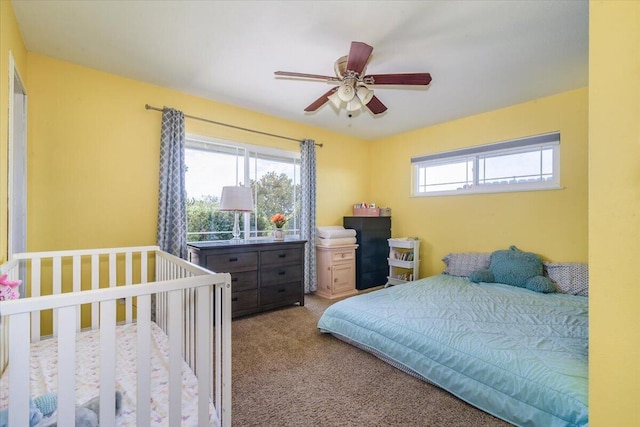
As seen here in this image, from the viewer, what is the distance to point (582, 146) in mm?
2969

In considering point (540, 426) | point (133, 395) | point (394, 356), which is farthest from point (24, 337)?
point (540, 426)

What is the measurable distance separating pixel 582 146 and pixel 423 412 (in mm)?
3102

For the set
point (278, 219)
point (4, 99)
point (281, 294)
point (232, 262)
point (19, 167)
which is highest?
point (4, 99)

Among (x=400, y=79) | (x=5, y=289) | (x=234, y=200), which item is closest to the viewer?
(x=5, y=289)

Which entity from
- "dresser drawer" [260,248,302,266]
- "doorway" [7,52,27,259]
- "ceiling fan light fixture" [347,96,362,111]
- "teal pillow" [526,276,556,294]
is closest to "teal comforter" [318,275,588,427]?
"teal pillow" [526,276,556,294]

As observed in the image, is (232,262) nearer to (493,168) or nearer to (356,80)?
(356,80)

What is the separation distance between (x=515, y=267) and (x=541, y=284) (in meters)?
0.28

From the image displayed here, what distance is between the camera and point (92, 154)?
8.64 feet

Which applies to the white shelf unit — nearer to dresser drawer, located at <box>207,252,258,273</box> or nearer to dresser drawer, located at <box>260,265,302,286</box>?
dresser drawer, located at <box>260,265,302,286</box>

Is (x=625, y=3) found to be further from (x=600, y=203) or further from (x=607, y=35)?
(x=600, y=203)

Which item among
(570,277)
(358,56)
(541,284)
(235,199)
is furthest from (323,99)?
Answer: (570,277)

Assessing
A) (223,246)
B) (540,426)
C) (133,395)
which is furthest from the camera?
(223,246)

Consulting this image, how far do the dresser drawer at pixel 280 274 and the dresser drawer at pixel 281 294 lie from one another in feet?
0.19

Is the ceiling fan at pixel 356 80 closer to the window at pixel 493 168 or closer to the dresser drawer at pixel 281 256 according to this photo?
the dresser drawer at pixel 281 256
